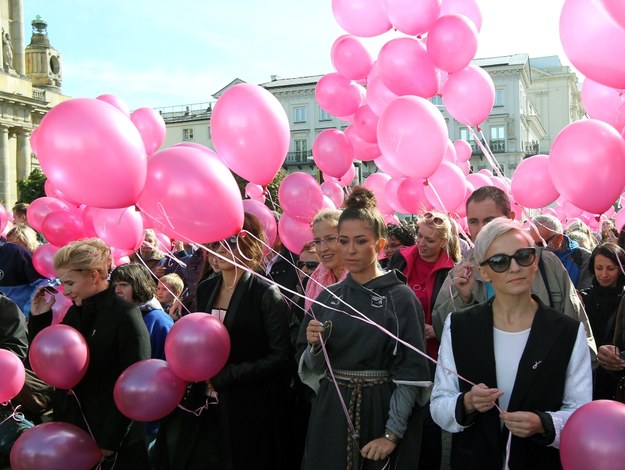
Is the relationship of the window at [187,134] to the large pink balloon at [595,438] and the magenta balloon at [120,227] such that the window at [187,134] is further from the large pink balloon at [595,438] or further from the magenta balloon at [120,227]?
the large pink balloon at [595,438]

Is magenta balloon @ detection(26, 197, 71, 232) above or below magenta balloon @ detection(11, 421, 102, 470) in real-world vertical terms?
above

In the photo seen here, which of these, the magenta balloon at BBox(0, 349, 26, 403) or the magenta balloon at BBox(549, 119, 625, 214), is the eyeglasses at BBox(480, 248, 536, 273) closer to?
the magenta balloon at BBox(549, 119, 625, 214)

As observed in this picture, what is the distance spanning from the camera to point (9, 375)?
3.66 meters

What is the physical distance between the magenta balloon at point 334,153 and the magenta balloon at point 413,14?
1549 mm

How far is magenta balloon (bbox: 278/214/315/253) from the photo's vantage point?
545cm

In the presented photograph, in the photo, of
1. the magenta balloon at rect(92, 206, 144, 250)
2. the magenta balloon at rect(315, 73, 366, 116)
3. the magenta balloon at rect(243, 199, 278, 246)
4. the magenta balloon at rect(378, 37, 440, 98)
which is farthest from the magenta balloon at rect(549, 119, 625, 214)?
the magenta balloon at rect(315, 73, 366, 116)

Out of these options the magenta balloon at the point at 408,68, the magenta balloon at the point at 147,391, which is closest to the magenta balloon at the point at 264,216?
the magenta balloon at the point at 408,68

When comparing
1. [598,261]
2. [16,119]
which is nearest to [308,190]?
[598,261]

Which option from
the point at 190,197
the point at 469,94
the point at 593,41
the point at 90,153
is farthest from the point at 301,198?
the point at 593,41

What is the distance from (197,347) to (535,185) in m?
2.88

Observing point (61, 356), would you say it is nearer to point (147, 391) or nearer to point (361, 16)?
point (147, 391)

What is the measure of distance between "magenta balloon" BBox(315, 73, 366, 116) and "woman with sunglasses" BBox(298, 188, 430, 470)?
3.92m

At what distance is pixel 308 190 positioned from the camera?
18.2 feet

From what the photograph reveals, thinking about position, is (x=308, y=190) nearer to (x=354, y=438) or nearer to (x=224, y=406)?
(x=224, y=406)
